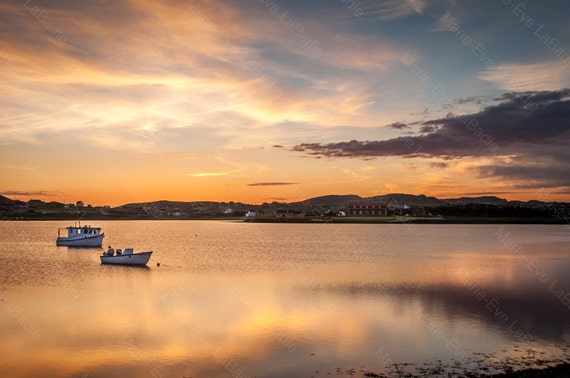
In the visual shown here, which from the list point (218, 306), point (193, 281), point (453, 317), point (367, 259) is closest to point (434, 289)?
point (453, 317)

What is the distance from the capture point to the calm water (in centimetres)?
1842

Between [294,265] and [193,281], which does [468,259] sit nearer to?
[294,265]

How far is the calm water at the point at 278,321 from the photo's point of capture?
1842 centimetres

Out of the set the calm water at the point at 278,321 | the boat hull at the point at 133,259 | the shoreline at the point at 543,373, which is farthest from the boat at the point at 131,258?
the shoreline at the point at 543,373

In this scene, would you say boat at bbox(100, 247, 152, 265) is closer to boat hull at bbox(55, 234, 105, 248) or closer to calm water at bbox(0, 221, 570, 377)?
calm water at bbox(0, 221, 570, 377)

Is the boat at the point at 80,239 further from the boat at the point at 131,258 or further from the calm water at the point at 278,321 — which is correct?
the calm water at the point at 278,321

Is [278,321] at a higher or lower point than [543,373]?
lower

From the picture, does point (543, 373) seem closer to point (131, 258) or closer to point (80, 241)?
point (131, 258)

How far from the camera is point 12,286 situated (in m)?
36.9

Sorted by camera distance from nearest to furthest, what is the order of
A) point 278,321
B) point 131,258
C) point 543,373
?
point 543,373
point 278,321
point 131,258

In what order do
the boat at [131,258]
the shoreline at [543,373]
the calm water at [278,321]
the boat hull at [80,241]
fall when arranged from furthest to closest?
the boat hull at [80,241] < the boat at [131,258] < the calm water at [278,321] < the shoreline at [543,373]

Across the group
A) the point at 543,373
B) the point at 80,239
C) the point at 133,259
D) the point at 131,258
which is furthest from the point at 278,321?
the point at 80,239

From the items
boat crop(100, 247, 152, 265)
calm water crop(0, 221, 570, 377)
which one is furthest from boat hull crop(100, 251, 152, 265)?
calm water crop(0, 221, 570, 377)

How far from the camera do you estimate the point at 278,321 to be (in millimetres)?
25531
